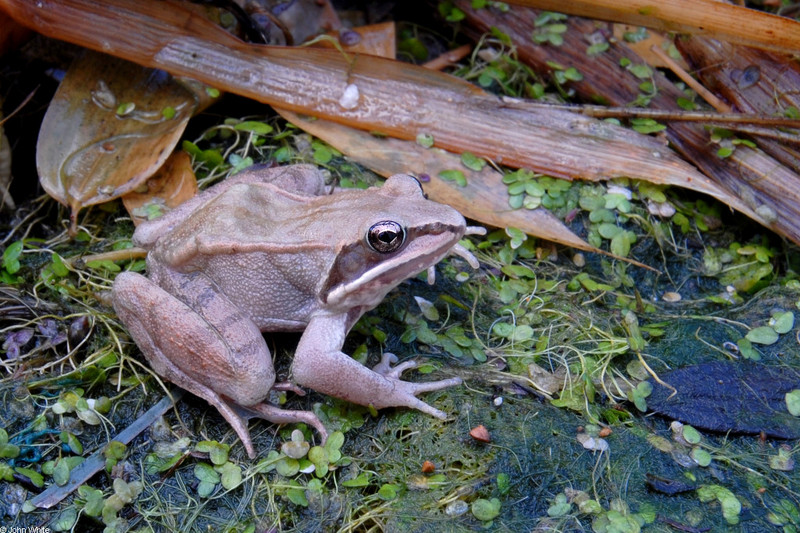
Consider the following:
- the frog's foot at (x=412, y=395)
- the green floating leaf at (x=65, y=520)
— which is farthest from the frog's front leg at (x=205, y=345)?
the green floating leaf at (x=65, y=520)

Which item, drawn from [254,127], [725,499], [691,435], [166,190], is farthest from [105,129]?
[725,499]

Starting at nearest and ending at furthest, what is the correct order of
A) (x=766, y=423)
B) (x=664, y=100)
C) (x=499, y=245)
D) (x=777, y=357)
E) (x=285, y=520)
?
(x=285, y=520) < (x=766, y=423) < (x=777, y=357) < (x=499, y=245) < (x=664, y=100)

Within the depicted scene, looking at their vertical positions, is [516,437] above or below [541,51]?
below

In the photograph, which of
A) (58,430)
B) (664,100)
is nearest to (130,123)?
(58,430)

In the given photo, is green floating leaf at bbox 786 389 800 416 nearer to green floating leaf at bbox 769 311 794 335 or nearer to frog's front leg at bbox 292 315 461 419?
green floating leaf at bbox 769 311 794 335

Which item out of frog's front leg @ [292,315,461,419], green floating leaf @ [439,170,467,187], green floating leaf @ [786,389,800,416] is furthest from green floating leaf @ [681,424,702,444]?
green floating leaf @ [439,170,467,187]

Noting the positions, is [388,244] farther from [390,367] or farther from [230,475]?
[230,475]

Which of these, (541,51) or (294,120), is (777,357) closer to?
(541,51)

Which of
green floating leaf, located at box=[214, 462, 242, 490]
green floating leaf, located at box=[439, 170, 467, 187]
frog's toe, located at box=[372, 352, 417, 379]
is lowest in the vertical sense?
green floating leaf, located at box=[214, 462, 242, 490]

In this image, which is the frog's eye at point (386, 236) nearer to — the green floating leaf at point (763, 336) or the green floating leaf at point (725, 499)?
the green floating leaf at point (725, 499)
